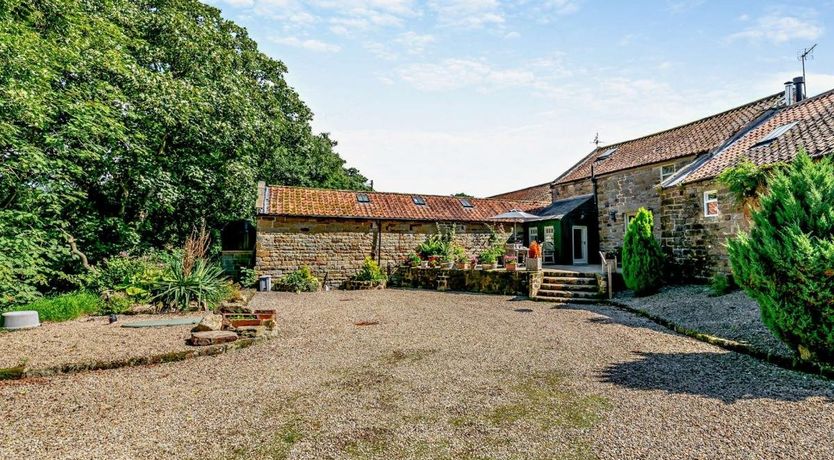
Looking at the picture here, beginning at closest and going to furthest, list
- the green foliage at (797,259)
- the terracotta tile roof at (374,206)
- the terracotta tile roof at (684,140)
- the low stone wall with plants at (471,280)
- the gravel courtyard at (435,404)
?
the gravel courtyard at (435,404) < the green foliage at (797,259) < the low stone wall with plants at (471,280) < the terracotta tile roof at (684,140) < the terracotta tile roof at (374,206)

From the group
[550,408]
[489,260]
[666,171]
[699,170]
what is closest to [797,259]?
[550,408]

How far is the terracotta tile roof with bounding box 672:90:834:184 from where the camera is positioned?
418 inches

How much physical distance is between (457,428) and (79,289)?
41.6 ft

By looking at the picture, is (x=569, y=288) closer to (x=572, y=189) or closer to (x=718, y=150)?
(x=718, y=150)

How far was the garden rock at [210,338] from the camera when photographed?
6.45 m

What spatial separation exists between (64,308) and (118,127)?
496 cm

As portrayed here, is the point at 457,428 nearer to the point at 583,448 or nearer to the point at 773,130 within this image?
the point at 583,448

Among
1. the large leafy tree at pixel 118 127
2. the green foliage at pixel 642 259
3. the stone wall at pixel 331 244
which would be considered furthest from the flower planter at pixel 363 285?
the green foliage at pixel 642 259

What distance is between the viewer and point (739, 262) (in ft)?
19.2

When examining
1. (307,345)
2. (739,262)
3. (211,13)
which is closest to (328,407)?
(307,345)

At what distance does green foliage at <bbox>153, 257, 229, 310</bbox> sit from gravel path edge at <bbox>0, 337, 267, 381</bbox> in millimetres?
4233

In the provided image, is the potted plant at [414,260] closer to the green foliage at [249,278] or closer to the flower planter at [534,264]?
the flower planter at [534,264]

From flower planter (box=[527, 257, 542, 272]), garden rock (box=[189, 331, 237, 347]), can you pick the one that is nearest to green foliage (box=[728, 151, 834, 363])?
flower planter (box=[527, 257, 542, 272])

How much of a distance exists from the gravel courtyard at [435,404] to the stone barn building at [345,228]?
9775 mm
